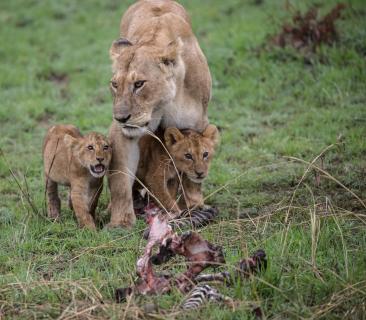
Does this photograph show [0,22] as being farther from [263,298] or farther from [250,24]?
[263,298]

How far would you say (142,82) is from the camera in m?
6.21

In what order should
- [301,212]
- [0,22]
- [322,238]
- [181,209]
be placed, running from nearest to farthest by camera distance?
[322,238] → [301,212] → [181,209] → [0,22]

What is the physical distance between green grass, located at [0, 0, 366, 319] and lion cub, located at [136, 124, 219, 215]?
0.33 meters

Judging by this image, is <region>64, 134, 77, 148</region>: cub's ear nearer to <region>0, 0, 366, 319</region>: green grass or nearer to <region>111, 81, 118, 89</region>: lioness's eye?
<region>0, 0, 366, 319</region>: green grass

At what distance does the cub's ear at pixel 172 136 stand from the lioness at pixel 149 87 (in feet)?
0.24

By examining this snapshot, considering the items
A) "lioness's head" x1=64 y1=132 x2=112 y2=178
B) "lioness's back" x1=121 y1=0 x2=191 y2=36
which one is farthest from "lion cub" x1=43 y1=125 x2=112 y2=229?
"lioness's back" x1=121 y1=0 x2=191 y2=36

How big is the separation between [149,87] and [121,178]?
0.85 meters

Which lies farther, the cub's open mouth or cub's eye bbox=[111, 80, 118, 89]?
the cub's open mouth

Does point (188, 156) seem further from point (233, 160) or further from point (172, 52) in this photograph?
point (233, 160)

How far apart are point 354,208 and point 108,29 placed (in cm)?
768

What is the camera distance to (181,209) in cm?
709

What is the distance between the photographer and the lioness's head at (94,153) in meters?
6.47

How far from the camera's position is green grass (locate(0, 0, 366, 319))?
4711 mm

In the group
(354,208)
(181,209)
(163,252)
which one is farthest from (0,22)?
(163,252)
